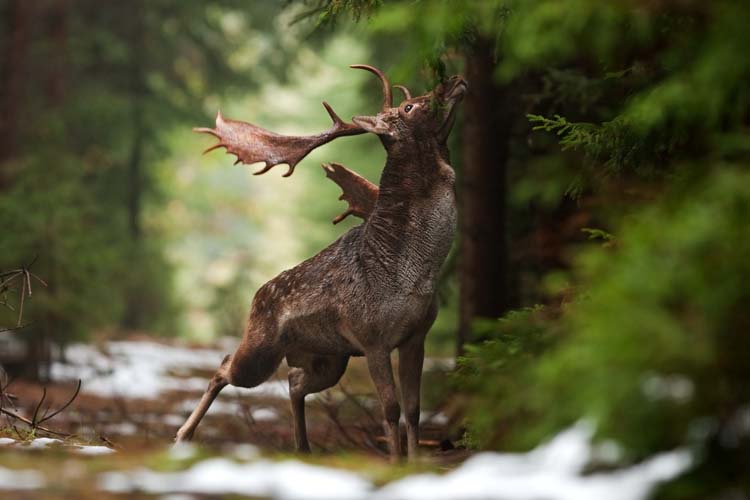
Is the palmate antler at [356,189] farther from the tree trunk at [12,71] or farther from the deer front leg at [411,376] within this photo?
the tree trunk at [12,71]

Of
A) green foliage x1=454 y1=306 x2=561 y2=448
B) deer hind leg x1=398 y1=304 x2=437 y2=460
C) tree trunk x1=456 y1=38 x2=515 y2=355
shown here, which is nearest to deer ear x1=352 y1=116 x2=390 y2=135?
deer hind leg x1=398 y1=304 x2=437 y2=460

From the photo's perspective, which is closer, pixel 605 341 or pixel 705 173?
pixel 605 341

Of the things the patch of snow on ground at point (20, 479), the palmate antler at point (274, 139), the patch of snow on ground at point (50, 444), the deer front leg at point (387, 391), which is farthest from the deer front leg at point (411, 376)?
the patch of snow on ground at point (20, 479)

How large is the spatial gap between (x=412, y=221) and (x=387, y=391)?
1050mm

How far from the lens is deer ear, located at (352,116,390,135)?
5.66m

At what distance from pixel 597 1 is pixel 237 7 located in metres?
19.3

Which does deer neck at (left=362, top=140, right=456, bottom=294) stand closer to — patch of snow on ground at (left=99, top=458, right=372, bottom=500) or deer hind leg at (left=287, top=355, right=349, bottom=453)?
deer hind leg at (left=287, top=355, right=349, bottom=453)

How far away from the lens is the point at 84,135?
66.8 feet

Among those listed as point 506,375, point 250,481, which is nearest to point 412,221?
point 506,375

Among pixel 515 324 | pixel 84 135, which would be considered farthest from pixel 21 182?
pixel 515 324

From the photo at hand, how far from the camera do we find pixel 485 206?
905 centimetres

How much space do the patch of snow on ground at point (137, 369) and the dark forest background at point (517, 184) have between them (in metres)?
0.67

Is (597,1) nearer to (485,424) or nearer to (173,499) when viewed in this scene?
(485,424)

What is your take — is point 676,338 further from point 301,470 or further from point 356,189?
point 356,189
